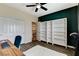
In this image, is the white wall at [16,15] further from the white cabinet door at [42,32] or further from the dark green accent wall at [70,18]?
the dark green accent wall at [70,18]

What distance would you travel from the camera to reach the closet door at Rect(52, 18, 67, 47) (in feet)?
11.0

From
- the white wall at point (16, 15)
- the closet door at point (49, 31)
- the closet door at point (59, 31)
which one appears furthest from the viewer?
the closet door at point (49, 31)

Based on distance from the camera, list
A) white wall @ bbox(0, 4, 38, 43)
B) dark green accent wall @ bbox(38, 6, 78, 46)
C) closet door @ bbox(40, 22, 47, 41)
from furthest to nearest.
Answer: closet door @ bbox(40, 22, 47, 41), dark green accent wall @ bbox(38, 6, 78, 46), white wall @ bbox(0, 4, 38, 43)

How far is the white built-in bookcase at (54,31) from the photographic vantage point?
3361 mm

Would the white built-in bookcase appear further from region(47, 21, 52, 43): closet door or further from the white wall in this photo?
the white wall

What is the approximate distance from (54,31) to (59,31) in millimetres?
359

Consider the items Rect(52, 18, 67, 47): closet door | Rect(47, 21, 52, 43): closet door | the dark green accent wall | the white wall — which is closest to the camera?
the white wall

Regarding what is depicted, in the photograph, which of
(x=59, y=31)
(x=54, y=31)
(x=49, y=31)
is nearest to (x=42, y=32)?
(x=49, y=31)

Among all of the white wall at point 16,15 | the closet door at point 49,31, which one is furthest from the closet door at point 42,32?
the white wall at point 16,15

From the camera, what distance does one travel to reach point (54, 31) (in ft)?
12.8

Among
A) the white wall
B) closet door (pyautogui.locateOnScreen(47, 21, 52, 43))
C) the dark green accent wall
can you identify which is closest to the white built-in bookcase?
closet door (pyautogui.locateOnScreen(47, 21, 52, 43))

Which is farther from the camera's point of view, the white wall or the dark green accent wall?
the dark green accent wall

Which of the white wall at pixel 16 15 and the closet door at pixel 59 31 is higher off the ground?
the white wall at pixel 16 15

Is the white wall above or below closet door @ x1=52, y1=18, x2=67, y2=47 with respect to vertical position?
above
